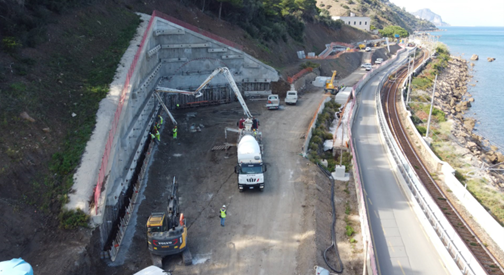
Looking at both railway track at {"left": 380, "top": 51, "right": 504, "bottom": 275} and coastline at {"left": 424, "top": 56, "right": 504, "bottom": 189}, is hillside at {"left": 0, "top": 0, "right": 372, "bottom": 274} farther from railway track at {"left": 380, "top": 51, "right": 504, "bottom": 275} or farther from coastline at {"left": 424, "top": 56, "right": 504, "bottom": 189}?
coastline at {"left": 424, "top": 56, "right": 504, "bottom": 189}

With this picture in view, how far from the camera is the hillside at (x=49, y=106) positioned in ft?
52.8

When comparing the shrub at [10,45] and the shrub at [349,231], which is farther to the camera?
the shrub at [10,45]

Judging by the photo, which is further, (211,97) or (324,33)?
(324,33)

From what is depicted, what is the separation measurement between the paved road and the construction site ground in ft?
4.19

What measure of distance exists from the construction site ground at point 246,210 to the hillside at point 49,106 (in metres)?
2.76

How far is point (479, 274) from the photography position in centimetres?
1672

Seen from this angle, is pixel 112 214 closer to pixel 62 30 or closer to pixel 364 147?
pixel 62 30

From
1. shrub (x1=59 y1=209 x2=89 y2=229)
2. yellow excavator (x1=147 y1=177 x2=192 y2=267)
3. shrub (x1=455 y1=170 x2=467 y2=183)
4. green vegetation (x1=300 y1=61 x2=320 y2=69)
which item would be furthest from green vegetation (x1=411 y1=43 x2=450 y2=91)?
shrub (x1=59 y1=209 x2=89 y2=229)

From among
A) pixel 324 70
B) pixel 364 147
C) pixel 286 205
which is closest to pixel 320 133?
pixel 364 147

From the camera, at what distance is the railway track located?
20.2m

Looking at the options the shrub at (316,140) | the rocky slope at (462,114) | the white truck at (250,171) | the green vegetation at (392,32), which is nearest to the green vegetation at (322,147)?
the shrub at (316,140)

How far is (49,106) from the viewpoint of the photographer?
72.3ft

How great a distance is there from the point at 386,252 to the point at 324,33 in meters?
80.9

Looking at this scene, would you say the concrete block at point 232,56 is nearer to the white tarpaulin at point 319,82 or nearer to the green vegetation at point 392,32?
the white tarpaulin at point 319,82
